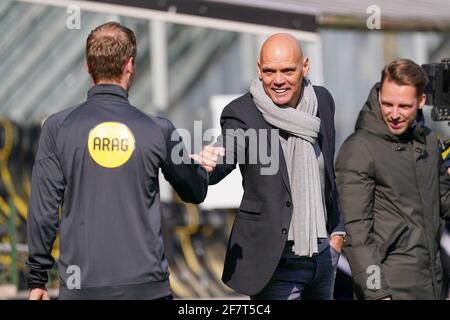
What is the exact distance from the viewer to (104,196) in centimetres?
475

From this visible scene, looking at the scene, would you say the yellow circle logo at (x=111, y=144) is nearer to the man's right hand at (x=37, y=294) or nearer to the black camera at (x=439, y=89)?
the man's right hand at (x=37, y=294)

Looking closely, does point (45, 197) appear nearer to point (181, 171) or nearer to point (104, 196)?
point (104, 196)

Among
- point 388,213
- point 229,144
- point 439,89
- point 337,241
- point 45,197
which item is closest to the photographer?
point 45,197

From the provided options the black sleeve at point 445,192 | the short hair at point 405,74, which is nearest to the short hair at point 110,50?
the short hair at point 405,74

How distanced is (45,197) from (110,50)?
2.10ft

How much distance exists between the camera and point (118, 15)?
Answer: 11.6 m

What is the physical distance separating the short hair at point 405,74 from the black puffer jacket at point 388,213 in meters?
0.14

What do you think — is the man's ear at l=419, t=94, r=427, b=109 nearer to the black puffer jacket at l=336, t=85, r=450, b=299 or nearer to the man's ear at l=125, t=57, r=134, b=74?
the black puffer jacket at l=336, t=85, r=450, b=299

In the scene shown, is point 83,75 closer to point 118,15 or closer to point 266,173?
point 118,15

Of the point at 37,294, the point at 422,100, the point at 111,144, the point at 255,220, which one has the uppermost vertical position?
the point at 422,100

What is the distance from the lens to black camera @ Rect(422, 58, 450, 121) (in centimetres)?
604

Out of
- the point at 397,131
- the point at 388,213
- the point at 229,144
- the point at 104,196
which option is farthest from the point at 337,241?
the point at 104,196

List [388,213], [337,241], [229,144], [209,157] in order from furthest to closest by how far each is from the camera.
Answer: [337,241] < [388,213] < [229,144] < [209,157]

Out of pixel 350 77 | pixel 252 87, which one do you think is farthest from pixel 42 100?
pixel 252 87
